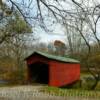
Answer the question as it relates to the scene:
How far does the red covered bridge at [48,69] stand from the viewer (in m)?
21.3

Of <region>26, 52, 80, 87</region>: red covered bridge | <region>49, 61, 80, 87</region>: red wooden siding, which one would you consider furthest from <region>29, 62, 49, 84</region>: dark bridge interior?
<region>49, 61, 80, 87</region>: red wooden siding

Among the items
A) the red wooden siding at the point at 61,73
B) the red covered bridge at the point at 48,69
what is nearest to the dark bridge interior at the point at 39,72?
the red covered bridge at the point at 48,69

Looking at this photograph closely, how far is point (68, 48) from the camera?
51.5m

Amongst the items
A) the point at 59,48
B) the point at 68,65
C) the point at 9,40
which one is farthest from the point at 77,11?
the point at 59,48

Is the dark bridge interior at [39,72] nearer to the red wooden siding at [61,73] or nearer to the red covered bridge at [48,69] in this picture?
the red covered bridge at [48,69]

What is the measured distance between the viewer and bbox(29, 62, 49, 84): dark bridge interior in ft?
76.5

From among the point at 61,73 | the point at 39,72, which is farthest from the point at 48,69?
the point at 39,72

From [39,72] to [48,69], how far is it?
94.9 inches

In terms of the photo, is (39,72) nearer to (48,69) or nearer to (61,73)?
(61,73)

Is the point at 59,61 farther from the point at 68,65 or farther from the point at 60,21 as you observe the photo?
the point at 60,21

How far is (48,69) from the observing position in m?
21.9

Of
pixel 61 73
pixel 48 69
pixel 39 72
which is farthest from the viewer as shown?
pixel 39 72

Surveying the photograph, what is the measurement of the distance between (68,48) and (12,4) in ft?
143

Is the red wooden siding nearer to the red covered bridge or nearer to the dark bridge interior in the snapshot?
the red covered bridge
